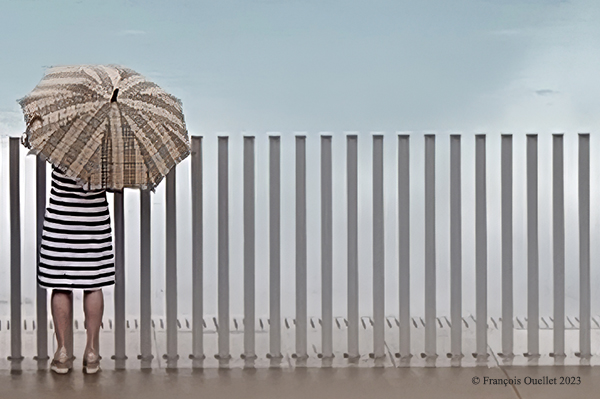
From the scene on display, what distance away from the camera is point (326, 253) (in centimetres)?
406

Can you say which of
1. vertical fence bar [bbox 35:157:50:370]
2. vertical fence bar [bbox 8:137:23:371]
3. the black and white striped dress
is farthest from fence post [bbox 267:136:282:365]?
vertical fence bar [bbox 8:137:23:371]

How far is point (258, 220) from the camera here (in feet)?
13.9

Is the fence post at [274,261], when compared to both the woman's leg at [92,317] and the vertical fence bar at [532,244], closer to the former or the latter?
the woman's leg at [92,317]

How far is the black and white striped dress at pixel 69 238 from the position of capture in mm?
3762

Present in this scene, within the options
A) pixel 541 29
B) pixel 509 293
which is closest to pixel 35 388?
pixel 509 293

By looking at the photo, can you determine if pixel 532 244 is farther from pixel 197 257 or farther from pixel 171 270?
pixel 171 270

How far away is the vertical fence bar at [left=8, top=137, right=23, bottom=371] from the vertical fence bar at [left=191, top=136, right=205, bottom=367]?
80cm

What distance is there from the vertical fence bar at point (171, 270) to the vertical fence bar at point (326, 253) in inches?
27.0

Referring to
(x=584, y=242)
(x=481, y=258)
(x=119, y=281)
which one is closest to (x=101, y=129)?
(x=119, y=281)

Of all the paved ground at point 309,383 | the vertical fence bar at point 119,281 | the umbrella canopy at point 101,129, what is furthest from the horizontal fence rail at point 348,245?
the umbrella canopy at point 101,129

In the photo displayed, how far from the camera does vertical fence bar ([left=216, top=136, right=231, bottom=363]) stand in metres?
4.00

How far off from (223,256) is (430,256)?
A: 97 centimetres

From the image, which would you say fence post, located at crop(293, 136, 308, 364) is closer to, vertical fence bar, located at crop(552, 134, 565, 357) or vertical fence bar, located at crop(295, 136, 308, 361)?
vertical fence bar, located at crop(295, 136, 308, 361)

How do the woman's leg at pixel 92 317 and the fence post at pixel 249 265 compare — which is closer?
the woman's leg at pixel 92 317
